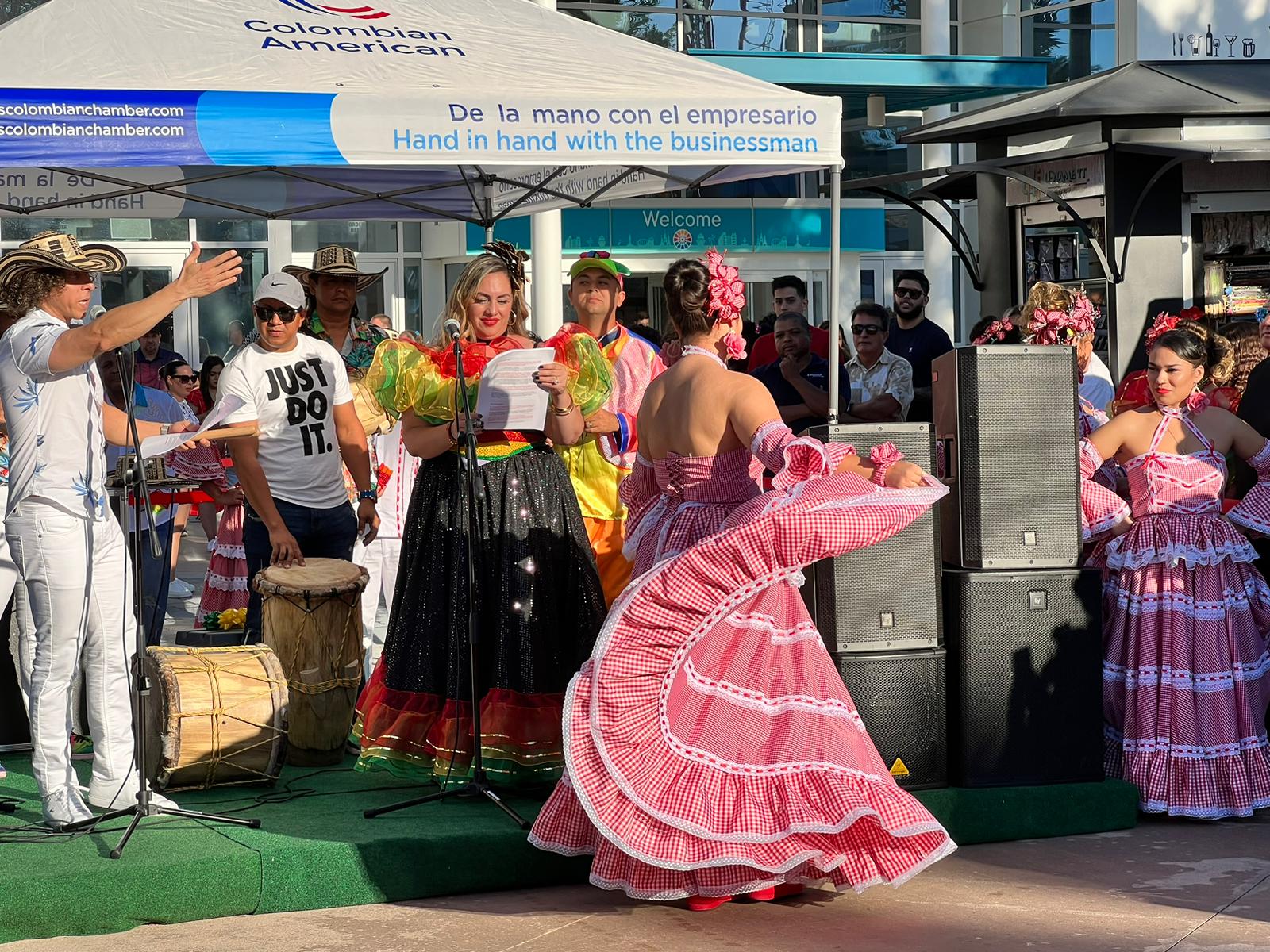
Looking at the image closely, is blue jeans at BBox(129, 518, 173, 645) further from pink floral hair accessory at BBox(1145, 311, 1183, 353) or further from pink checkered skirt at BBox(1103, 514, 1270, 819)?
pink floral hair accessory at BBox(1145, 311, 1183, 353)

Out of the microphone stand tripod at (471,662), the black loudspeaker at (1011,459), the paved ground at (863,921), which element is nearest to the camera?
the paved ground at (863,921)

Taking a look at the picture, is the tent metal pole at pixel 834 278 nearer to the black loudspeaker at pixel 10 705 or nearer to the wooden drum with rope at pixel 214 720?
the wooden drum with rope at pixel 214 720

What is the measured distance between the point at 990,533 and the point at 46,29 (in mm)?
3758

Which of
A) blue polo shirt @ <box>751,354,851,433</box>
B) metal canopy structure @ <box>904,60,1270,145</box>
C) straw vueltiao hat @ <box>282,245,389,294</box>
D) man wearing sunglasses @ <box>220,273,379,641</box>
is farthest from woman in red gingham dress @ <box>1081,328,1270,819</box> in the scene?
metal canopy structure @ <box>904,60,1270,145</box>

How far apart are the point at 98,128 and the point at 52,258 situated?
433mm

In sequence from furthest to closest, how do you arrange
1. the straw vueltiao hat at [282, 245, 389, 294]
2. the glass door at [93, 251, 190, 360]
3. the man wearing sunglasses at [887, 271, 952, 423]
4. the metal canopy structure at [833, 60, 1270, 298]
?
the glass door at [93, 251, 190, 360]
the metal canopy structure at [833, 60, 1270, 298]
the man wearing sunglasses at [887, 271, 952, 423]
the straw vueltiao hat at [282, 245, 389, 294]

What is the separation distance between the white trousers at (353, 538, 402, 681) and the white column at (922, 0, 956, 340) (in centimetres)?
1333

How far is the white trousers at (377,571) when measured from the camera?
8.46 m

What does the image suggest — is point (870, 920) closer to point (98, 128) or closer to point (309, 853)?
point (309, 853)

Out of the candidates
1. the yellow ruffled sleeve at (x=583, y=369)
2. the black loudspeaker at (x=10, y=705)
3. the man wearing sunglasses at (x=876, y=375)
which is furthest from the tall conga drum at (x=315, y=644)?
the man wearing sunglasses at (x=876, y=375)

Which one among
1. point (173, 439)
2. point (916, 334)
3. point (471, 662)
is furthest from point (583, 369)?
point (916, 334)

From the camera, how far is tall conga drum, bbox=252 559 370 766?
6.61 meters

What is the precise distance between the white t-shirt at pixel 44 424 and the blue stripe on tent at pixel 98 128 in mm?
525

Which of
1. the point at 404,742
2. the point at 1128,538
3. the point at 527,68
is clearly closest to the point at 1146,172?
the point at 1128,538
